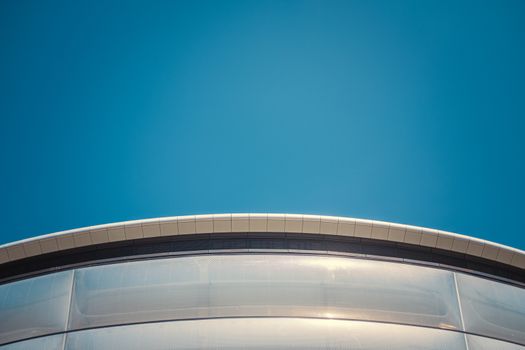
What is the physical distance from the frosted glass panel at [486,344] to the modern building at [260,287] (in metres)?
0.02

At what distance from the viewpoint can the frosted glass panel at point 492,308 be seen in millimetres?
13031

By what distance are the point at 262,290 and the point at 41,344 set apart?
446 cm

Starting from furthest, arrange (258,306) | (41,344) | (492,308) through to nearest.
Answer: (492,308) < (258,306) < (41,344)

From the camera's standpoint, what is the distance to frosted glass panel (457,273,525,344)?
1303 centimetres

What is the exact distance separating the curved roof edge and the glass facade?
0.59 metres

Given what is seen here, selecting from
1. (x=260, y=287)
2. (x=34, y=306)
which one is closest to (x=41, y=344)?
(x=34, y=306)

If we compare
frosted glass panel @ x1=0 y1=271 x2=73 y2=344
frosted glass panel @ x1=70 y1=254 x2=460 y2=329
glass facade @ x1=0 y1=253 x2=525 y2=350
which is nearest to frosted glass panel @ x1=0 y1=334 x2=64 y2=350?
glass facade @ x1=0 y1=253 x2=525 y2=350

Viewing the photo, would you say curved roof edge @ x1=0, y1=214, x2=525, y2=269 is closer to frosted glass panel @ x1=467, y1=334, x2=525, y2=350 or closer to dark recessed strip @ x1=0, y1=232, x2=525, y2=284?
dark recessed strip @ x1=0, y1=232, x2=525, y2=284

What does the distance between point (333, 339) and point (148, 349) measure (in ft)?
11.6

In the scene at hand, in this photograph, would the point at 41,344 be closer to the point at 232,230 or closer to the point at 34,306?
the point at 34,306

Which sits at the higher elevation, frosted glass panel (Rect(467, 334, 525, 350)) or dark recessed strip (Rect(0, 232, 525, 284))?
dark recessed strip (Rect(0, 232, 525, 284))

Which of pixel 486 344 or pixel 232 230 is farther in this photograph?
pixel 232 230

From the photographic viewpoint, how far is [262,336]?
12.2 m

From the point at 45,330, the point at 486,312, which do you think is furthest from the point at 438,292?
the point at 45,330
